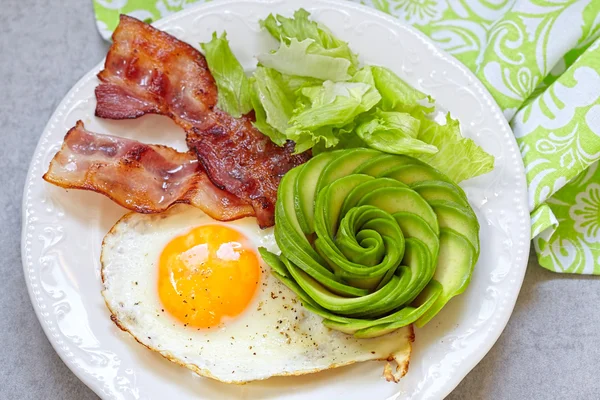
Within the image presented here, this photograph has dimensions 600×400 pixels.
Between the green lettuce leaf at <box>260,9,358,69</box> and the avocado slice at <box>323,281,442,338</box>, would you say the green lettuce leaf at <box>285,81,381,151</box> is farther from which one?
the avocado slice at <box>323,281,442,338</box>

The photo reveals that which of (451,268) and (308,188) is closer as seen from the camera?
(451,268)

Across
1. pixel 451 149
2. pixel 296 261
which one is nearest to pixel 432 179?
pixel 451 149

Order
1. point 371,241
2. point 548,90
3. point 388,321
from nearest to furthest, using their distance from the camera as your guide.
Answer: point 388,321 < point 371,241 < point 548,90

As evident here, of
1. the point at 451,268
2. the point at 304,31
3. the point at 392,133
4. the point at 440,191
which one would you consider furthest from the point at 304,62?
the point at 451,268

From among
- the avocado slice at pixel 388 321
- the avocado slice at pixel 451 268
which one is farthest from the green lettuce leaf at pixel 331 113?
the avocado slice at pixel 388 321

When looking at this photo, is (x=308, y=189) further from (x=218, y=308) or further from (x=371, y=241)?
(x=218, y=308)

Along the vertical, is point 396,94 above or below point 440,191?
above

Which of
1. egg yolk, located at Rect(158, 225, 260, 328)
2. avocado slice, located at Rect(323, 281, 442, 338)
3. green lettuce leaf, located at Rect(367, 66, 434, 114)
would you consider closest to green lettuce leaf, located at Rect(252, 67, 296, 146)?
green lettuce leaf, located at Rect(367, 66, 434, 114)

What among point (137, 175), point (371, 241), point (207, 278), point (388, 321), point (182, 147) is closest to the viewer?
point (388, 321)
